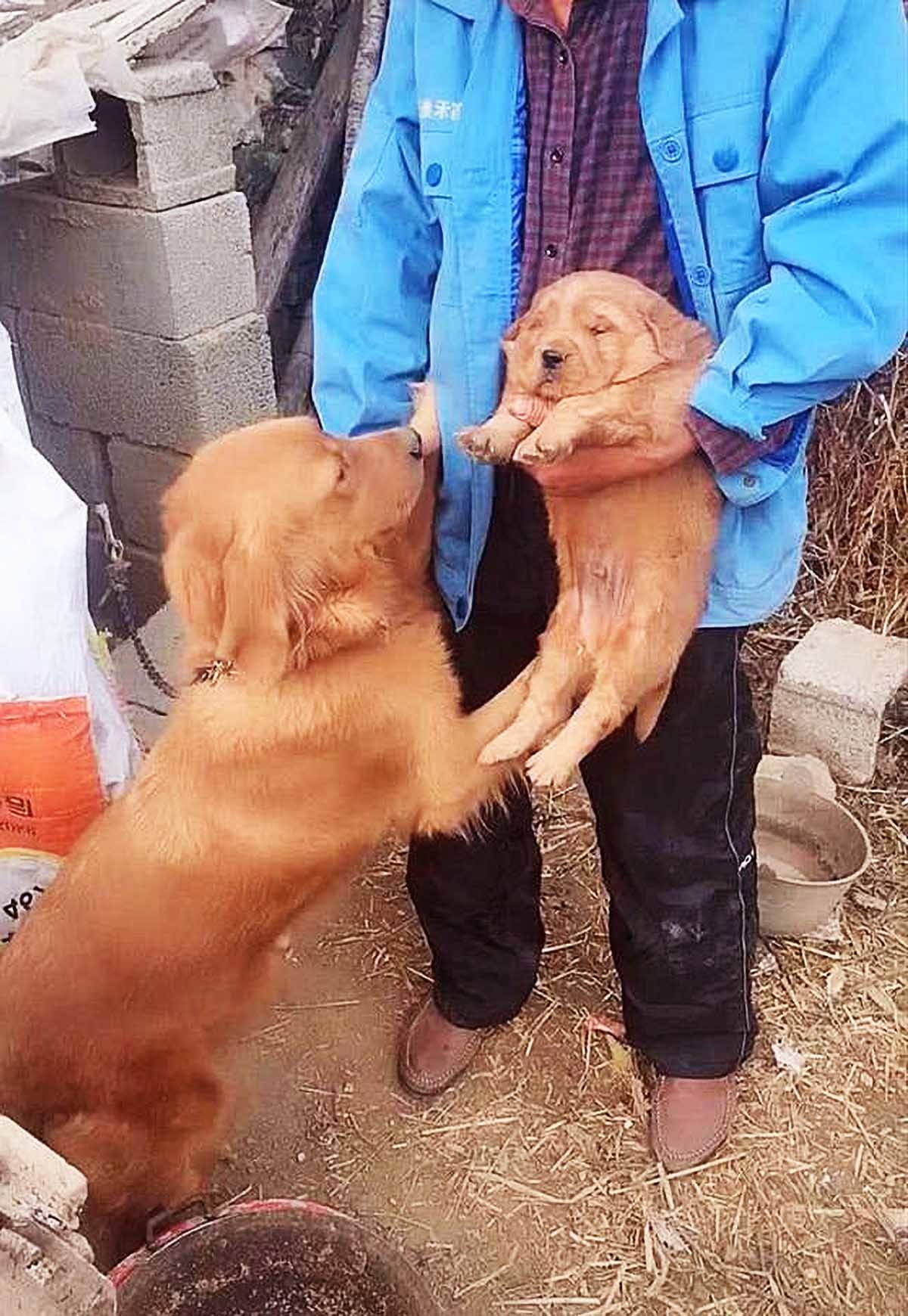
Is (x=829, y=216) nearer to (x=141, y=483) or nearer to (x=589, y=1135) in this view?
(x=589, y=1135)

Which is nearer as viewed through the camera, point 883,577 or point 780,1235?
point 780,1235

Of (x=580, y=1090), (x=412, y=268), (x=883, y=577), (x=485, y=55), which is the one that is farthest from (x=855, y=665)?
(x=485, y=55)

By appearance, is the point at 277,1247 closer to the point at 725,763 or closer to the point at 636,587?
the point at 725,763

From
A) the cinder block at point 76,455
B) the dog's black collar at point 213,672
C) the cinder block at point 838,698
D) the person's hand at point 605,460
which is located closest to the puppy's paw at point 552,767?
the person's hand at point 605,460

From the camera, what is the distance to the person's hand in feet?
6.30

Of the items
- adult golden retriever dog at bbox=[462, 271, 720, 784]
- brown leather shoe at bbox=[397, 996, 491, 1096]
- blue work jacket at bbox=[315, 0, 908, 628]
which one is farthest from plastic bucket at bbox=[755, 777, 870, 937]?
blue work jacket at bbox=[315, 0, 908, 628]

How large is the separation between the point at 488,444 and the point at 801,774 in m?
2.31

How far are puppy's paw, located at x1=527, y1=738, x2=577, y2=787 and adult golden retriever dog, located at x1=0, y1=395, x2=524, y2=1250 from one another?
11.2 inches

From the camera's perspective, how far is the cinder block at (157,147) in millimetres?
3811

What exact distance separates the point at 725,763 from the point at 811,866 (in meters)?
1.37

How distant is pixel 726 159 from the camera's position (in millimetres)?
1879

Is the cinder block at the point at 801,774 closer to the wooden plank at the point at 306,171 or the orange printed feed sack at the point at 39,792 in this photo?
the orange printed feed sack at the point at 39,792

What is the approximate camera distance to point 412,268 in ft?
7.71

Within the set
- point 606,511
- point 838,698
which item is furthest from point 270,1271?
point 838,698
